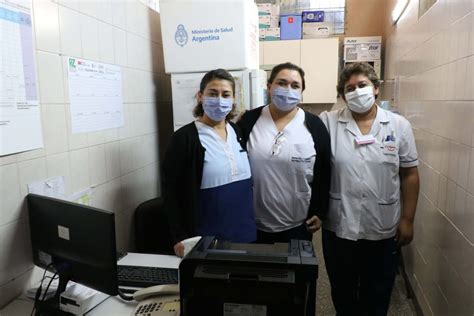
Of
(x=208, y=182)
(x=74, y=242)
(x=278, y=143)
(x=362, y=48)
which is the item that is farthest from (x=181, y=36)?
(x=362, y=48)

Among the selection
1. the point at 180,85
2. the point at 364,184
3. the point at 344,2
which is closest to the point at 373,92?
the point at 364,184

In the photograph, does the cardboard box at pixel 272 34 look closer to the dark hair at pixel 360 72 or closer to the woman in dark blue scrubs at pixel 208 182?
the dark hair at pixel 360 72

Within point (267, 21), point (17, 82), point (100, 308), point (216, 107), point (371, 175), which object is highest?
point (267, 21)

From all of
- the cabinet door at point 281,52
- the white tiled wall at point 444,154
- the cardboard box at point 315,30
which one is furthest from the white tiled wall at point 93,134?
the cardboard box at point 315,30

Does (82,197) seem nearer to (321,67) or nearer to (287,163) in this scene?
(287,163)

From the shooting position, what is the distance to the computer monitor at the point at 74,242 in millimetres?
1151

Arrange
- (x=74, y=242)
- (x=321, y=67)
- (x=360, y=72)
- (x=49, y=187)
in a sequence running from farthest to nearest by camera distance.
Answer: (x=321, y=67)
(x=360, y=72)
(x=49, y=187)
(x=74, y=242)

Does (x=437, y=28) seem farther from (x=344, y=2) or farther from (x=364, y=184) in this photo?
(x=344, y=2)

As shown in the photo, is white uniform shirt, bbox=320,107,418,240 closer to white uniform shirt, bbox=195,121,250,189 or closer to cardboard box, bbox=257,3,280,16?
white uniform shirt, bbox=195,121,250,189

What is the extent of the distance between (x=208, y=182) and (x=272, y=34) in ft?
10.5

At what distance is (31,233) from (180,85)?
1294mm

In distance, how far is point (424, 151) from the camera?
7.79 feet

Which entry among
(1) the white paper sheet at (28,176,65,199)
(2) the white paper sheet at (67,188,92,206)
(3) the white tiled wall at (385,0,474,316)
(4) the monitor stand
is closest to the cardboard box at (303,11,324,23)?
(3) the white tiled wall at (385,0,474,316)

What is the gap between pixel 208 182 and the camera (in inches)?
62.8
